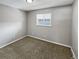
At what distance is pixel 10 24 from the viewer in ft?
13.1

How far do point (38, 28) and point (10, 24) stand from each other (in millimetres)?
1904

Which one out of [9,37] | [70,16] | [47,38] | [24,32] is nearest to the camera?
[70,16]

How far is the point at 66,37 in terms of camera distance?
3.60m

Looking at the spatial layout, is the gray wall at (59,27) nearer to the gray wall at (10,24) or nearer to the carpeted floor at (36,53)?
the carpeted floor at (36,53)

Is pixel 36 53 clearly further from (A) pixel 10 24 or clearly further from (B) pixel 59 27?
(A) pixel 10 24

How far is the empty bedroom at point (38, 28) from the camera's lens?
2990mm

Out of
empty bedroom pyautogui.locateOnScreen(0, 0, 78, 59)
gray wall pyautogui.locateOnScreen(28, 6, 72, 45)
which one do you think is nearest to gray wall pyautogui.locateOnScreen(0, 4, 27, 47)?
empty bedroom pyautogui.locateOnScreen(0, 0, 78, 59)

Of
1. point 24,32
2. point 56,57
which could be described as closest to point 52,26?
point 56,57

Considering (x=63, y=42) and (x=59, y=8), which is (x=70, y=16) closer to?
(x=59, y=8)

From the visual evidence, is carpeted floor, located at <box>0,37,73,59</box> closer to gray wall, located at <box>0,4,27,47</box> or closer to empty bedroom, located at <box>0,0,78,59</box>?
empty bedroom, located at <box>0,0,78,59</box>

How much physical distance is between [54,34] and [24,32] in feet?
8.05

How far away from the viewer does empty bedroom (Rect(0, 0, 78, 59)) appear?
299cm

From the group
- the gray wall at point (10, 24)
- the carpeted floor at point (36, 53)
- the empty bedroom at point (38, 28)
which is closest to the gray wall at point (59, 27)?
the empty bedroom at point (38, 28)

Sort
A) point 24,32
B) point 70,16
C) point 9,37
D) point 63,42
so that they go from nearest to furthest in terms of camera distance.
→ 1. point 70,16
2. point 63,42
3. point 9,37
4. point 24,32
